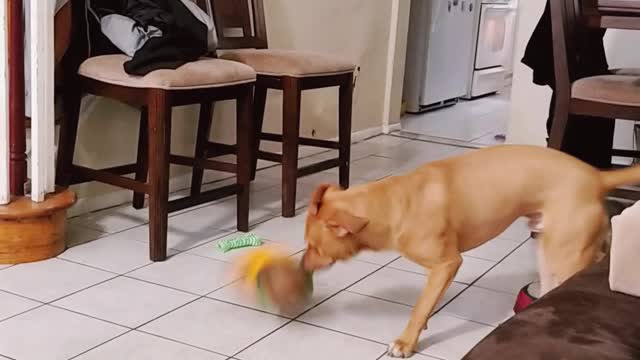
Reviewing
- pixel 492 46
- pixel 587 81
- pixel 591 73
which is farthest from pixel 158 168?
pixel 492 46

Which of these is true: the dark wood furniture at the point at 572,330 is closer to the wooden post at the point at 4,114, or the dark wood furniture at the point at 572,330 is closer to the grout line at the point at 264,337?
the grout line at the point at 264,337

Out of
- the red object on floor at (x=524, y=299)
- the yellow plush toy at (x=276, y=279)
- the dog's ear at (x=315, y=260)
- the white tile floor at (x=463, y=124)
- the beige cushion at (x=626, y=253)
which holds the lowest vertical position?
the white tile floor at (x=463, y=124)

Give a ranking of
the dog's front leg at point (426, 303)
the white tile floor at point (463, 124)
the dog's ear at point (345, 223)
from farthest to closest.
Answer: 1. the white tile floor at point (463, 124)
2. the dog's front leg at point (426, 303)
3. the dog's ear at point (345, 223)

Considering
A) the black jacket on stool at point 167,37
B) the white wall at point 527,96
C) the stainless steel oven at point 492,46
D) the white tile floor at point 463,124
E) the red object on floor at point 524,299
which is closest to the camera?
the red object on floor at point 524,299

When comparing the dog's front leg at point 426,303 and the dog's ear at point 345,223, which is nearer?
the dog's ear at point 345,223

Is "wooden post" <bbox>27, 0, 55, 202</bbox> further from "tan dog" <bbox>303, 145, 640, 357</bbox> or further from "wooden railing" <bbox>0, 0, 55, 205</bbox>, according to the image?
"tan dog" <bbox>303, 145, 640, 357</bbox>

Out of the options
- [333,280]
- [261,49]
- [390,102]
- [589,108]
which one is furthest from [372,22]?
[333,280]

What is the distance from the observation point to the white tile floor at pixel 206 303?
1.85 metres

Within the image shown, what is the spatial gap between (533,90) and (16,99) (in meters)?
2.71

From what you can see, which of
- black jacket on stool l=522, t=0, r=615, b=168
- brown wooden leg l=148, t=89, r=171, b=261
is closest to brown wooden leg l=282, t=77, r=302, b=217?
brown wooden leg l=148, t=89, r=171, b=261

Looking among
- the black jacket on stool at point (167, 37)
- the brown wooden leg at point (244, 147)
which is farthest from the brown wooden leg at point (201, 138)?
the black jacket on stool at point (167, 37)

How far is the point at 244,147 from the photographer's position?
2.62 metres

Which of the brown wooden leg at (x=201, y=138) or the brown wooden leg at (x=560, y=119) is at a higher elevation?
the brown wooden leg at (x=560, y=119)

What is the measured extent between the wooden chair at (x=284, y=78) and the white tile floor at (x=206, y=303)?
280 mm
